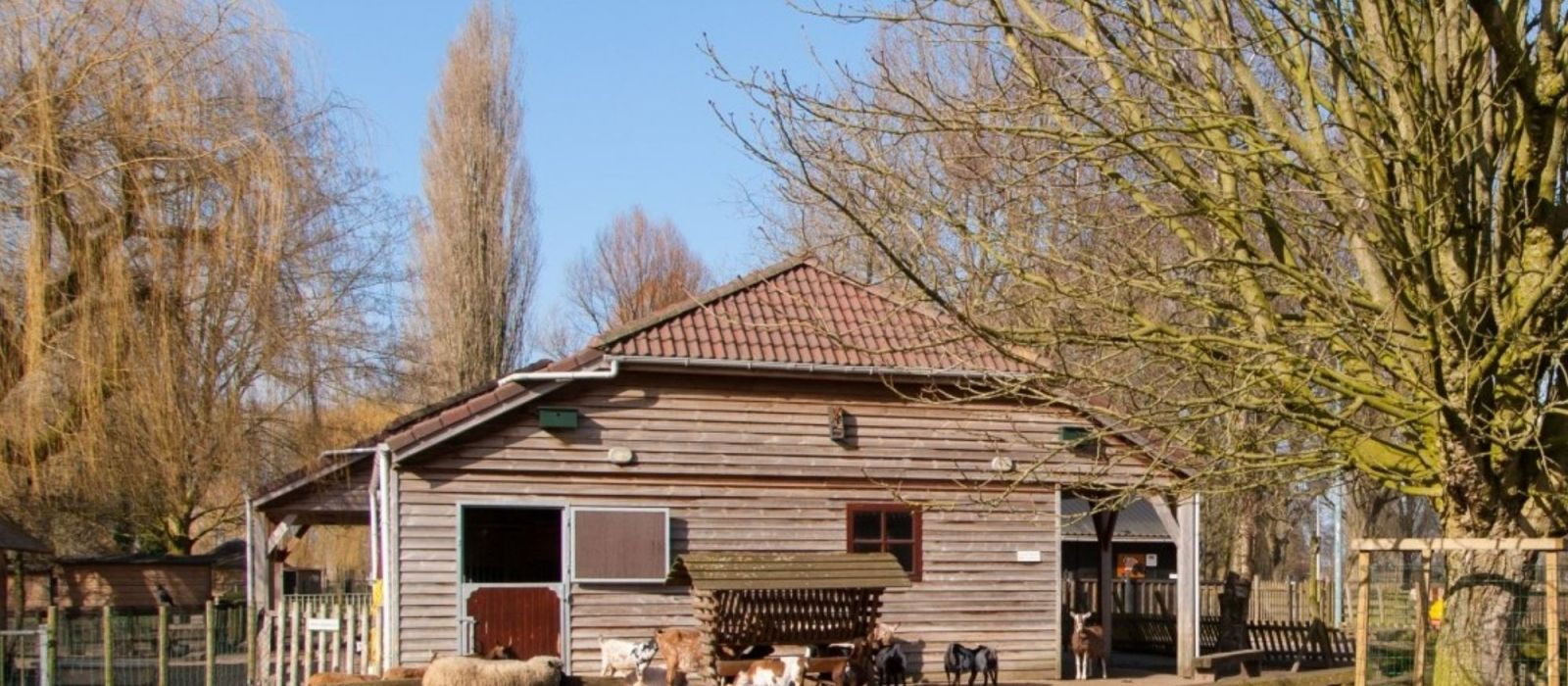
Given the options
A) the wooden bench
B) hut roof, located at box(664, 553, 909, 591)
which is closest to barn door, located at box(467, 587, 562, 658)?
hut roof, located at box(664, 553, 909, 591)

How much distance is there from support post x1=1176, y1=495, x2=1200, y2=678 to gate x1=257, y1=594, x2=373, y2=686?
33.2ft

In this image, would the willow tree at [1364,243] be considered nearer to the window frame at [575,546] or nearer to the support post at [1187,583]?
the window frame at [575,546]

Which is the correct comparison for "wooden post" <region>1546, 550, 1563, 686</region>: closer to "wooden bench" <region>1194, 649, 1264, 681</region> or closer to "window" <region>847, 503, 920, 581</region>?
"wooden bench" <region>1194, 649, 1264, 681</region>

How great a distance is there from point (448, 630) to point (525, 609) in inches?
35.6

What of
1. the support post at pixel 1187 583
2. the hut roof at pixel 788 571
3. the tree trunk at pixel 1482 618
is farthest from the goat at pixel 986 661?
the tree trunk at pixel 1482 618

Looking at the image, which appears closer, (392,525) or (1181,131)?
(1181,131)

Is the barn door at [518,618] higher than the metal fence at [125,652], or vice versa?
the barn door at [518,618]

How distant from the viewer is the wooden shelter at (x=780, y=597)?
53.2 feet

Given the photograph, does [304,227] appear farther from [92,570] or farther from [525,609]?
[92,570]

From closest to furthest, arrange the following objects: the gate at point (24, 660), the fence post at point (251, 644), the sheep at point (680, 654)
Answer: the gate at point (24, 660), the sheep at point (680, 654), the fence post at point (251, 644)

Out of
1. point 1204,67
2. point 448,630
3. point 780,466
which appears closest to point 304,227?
point 448,630

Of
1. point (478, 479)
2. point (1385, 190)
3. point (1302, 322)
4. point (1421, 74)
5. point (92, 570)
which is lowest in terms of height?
point (92, 570)

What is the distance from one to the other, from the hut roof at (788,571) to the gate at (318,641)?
14.7 feet

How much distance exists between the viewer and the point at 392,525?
18.7 m
